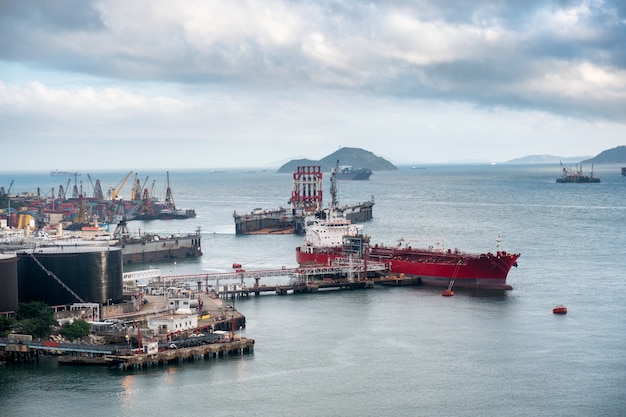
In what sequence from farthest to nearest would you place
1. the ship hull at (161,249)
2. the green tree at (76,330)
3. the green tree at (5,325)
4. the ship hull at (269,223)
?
the ship hull at (269,223), the ship hull at (161,249), the green tree at (5,325), the green tree at (76,330)

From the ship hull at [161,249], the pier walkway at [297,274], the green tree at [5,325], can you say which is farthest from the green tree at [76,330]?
the ship hull at [161,249]

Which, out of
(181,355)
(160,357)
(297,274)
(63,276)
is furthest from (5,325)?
(297,274)

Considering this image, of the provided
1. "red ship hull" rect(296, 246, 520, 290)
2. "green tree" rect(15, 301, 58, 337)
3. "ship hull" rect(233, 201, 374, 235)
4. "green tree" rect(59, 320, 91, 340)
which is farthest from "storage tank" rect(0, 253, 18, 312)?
"ship hull" rect(233, 201, 374, 235)

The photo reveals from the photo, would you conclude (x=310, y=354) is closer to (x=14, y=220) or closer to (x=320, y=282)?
(x=320, y=282)

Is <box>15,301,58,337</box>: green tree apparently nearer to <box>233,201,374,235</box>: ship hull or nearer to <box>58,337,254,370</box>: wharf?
<box>58,337,254,370</box>: wharf

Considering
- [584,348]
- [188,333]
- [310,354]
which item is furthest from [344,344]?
[584,348]

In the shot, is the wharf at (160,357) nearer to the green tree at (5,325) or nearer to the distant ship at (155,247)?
the green tree at (5,325)

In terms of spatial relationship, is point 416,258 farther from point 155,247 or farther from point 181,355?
point 181,355

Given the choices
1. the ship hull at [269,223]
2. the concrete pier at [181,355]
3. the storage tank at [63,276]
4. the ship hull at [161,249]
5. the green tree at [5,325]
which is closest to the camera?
the concrete pier at [181,355]
